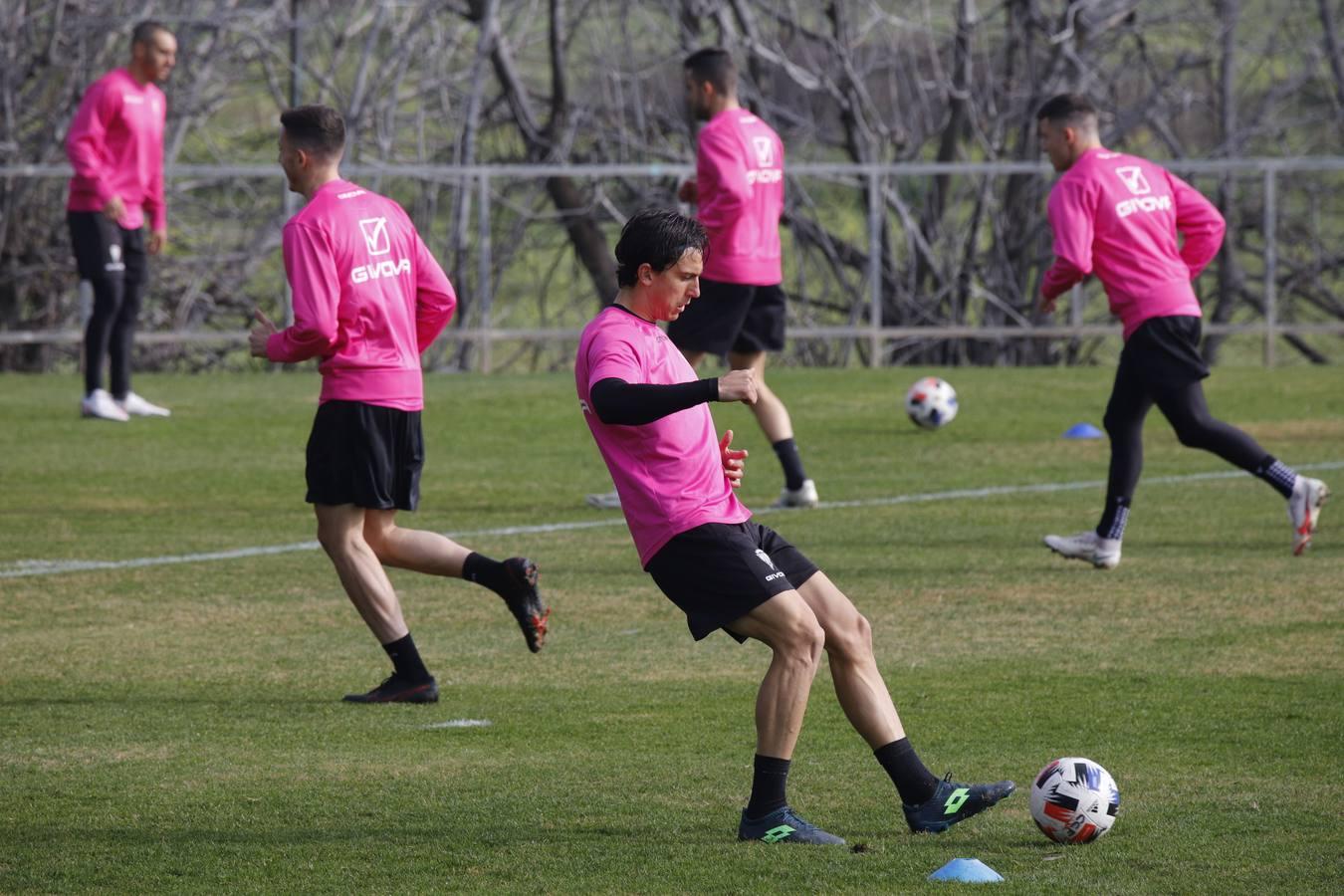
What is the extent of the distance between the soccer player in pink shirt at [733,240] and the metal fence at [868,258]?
23.2ft

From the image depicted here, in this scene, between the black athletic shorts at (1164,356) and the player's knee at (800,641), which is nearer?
the player's knee at (800,641)

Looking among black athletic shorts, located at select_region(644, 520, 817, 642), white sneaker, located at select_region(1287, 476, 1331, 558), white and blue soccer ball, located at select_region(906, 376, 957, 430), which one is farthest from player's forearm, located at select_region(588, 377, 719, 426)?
white and blue soccer ball, located at select_region(906, 376, 957, 430)

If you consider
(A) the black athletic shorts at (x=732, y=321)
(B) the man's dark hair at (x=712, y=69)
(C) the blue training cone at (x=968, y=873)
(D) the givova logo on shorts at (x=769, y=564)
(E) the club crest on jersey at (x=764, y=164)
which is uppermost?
(B) the man's dark hair at (x=712, y=69)

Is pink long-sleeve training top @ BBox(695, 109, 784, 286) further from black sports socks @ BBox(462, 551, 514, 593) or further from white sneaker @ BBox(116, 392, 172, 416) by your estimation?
white sneaker @ BBox(116, 392, 172, 416)

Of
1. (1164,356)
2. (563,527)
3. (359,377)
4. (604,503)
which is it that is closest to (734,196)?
(604,503)

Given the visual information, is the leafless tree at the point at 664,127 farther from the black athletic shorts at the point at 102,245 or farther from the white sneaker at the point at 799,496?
the white sneaker at the point at 799,496

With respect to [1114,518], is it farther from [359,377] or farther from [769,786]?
[769,786]

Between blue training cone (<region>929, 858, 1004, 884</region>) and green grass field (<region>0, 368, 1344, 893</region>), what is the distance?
60 mm

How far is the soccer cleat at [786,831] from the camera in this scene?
505cm

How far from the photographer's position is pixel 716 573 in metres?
5.05

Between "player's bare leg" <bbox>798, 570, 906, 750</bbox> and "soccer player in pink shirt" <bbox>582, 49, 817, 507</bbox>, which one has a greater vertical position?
"soccer player in pink shirt" <bbox>582, 49, 817, 507</bbox>

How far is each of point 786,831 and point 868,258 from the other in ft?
48.3

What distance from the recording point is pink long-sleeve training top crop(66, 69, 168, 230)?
1359cm

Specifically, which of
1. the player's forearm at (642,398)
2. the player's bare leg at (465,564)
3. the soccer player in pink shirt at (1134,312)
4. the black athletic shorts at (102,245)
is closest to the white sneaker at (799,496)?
the soccer player in pink shirt at (1134,312)
